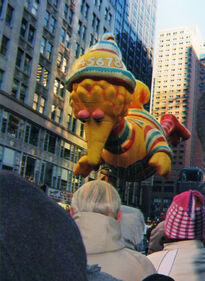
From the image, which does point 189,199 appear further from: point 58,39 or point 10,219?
point 58,39

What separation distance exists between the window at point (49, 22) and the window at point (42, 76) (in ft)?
9.30

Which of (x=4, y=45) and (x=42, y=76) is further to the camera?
(x=42, y=76)

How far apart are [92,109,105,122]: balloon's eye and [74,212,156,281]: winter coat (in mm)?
5728

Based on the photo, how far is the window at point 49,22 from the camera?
25.4 metres

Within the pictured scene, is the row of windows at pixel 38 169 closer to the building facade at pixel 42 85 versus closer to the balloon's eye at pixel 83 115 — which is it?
the building facade at pixel 42 85

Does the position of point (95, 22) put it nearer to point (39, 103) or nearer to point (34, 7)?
point (34, 7)

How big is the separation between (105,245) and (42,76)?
23.7 metres

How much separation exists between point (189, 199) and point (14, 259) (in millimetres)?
1908

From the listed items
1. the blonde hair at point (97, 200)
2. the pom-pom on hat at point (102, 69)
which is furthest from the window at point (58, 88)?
the blonde hair at point (97, 200)

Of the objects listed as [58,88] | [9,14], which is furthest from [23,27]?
[58,88]

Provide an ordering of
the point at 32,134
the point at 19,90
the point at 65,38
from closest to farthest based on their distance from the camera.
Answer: the point at 19,90
the point at 32,134
the point at 65,38

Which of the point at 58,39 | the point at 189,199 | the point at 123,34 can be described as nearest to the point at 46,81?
the point at 58,39

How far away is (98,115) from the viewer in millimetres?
7719

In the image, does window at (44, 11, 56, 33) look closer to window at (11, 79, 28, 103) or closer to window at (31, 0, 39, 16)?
window at (31, 0, 39, 16)
